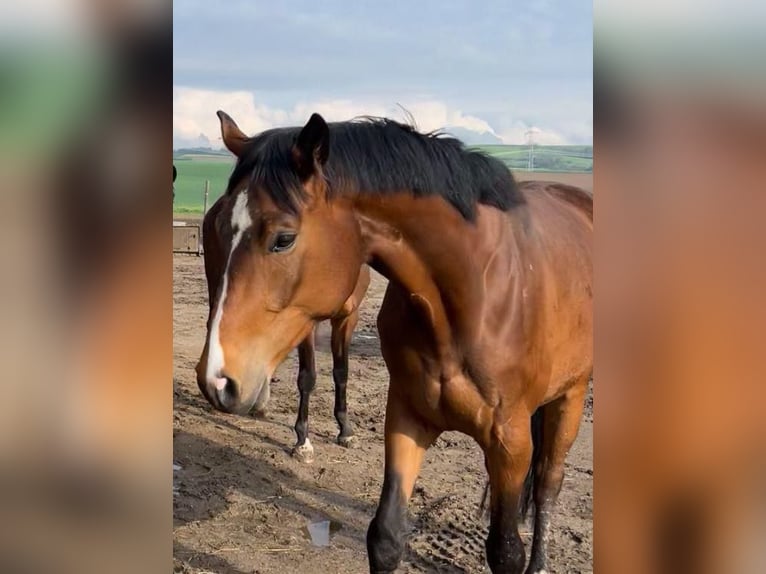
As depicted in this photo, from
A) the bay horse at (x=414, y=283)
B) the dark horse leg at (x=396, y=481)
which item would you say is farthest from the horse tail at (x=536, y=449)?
the dark horse leg at (x=396, y=481)

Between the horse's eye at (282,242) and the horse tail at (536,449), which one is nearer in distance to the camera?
the horse's eye at (282,242)

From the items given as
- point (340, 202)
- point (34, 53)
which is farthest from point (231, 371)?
point (34, 53)

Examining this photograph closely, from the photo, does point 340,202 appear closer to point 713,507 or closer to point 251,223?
point 251,223

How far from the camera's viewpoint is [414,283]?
2088 millimetres

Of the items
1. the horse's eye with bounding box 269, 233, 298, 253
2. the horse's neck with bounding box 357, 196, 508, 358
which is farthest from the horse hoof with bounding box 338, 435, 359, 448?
the horse's eye with bounding box 269, 233, 298, 253

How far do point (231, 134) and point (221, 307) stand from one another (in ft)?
2.41

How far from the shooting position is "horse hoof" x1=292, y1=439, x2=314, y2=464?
15.0 feet

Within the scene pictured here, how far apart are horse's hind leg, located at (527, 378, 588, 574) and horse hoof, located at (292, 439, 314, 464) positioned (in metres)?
1.82

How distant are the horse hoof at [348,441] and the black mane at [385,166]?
9.61 feet

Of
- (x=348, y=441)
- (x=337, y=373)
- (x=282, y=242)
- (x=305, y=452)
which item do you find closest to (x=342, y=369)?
(x=337, y=373)

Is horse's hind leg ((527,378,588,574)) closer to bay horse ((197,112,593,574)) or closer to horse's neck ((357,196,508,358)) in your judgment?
bay horse ((197,112,593,574))

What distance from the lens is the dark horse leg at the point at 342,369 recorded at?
4.85 m

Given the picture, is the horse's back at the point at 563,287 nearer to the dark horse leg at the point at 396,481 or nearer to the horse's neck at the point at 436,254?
the horse's neck at the point at 436,254

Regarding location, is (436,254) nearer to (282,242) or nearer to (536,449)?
(282,242)
